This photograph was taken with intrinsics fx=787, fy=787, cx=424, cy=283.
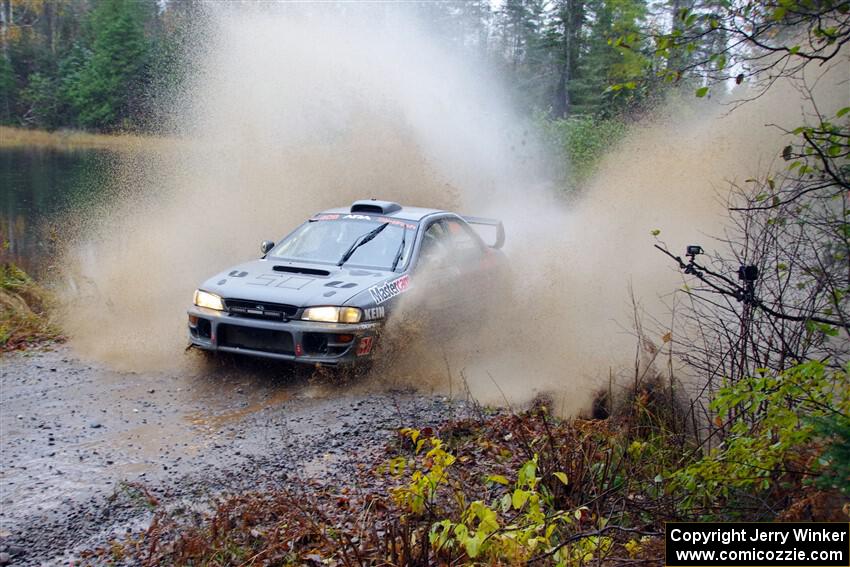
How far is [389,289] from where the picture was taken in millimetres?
7867

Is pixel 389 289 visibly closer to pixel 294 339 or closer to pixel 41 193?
pixel 294 339

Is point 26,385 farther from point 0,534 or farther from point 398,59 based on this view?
point 398,59

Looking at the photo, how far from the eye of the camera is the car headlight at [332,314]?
7355 millimetres

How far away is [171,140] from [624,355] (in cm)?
1235

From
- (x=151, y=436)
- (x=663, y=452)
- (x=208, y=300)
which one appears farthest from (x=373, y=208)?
(x=663, y=452)

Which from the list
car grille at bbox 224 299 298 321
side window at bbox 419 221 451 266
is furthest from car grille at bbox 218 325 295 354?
side window at bbox 419 221 451 266

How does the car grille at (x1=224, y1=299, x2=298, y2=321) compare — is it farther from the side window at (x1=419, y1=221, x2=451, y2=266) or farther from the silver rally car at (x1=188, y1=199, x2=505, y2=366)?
the side window at (x1=419, y1=221, x2=451, y2=266)

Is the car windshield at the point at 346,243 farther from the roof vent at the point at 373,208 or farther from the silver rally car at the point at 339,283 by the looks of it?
the roof vent at the point at 373,208

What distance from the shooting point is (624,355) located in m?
7.78

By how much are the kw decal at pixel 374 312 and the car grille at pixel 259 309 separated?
666mm

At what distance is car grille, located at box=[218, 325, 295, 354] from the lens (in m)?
7.39

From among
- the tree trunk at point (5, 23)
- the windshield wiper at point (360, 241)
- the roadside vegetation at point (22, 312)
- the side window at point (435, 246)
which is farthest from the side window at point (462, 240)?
the tree trunk at point (5, 23)

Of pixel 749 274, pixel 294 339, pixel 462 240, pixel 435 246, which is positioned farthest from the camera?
pixel 462 240

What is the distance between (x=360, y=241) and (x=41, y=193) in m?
19.7
